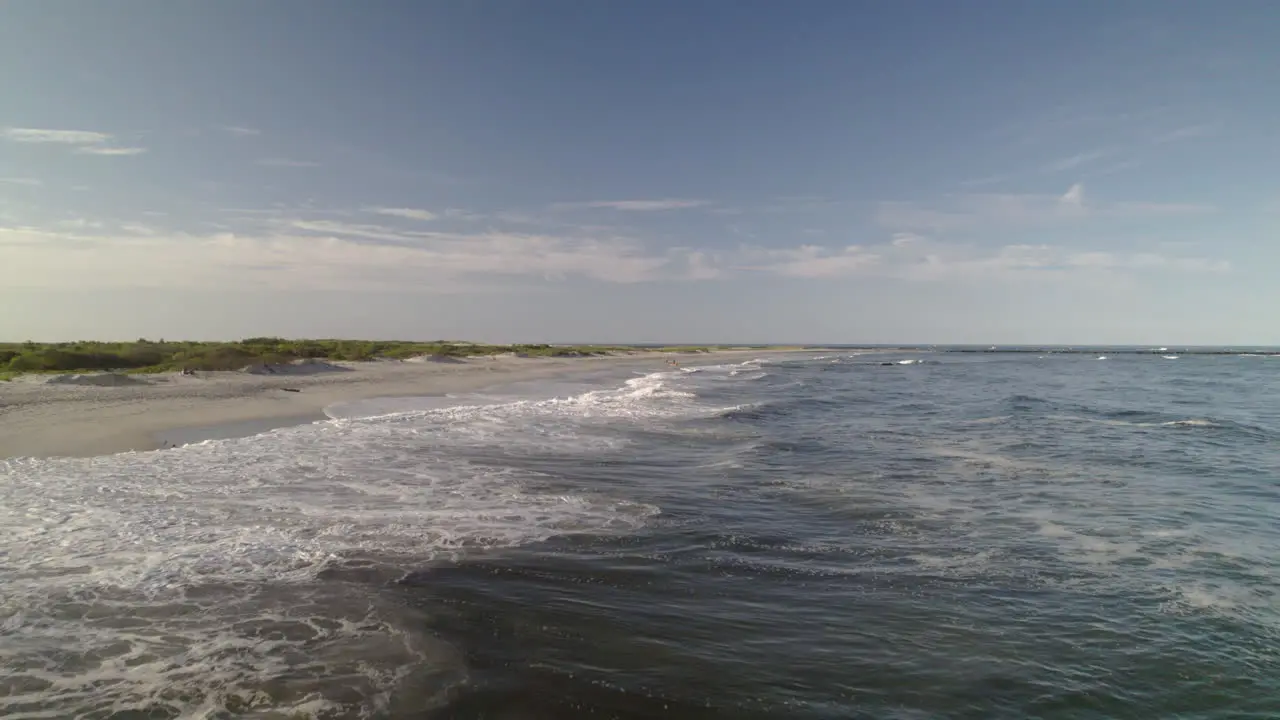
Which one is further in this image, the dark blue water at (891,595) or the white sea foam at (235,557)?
the dark blue water at (891,595)

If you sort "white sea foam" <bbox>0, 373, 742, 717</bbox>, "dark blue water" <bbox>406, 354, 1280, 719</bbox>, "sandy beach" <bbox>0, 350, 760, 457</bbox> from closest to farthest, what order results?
1. "white sea foam" <bbox>0, 373, 742, 717</bbox>
2. "dark blue water" <bbox>406, 354, 1280, 719</bbox>
3. "sandy beach" <bbox>0, 350, 760, 457</bbox>

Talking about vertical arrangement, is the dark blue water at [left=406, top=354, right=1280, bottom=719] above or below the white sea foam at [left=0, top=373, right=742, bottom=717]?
below

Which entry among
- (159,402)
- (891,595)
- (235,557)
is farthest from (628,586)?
(159,402)

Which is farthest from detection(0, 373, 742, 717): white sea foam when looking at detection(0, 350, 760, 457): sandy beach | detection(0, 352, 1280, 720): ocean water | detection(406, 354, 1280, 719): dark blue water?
detection(0, 350, 760, 457): sandy beach

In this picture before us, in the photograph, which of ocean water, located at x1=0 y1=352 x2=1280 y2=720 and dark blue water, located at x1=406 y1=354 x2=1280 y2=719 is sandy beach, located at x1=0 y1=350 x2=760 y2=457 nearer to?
ocean water, located at x1=0 y1=352 x2=1280 y2=720

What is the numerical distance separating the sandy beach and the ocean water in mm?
2328

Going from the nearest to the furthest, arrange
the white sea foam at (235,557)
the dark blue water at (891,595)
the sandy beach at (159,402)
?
the white sea foam at (235,557), the dark blue water at (891,595), the sandy beach at (159,402)

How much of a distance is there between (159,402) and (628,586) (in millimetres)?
22764

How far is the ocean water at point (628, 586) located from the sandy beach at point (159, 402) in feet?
7.64

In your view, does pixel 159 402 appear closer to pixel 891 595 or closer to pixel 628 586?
pixel 628 586

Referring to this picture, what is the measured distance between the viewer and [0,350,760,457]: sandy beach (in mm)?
15898

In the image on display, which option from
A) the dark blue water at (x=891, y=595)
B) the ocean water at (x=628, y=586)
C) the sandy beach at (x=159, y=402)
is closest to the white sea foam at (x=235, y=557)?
the ocean water at (x=628, y=586)

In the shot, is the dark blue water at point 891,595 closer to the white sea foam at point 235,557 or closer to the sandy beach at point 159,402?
the white sea foam at point 235,557

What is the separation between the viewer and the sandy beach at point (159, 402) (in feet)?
52.2
